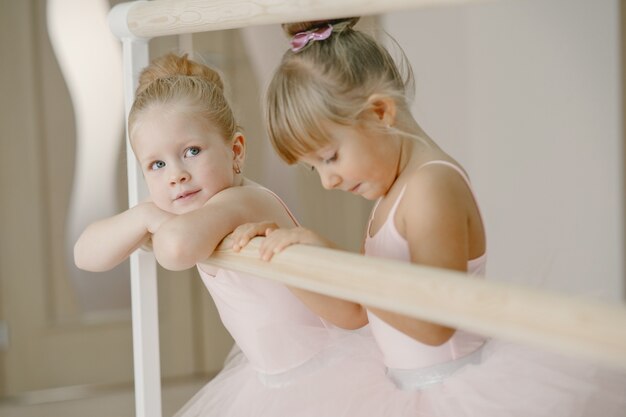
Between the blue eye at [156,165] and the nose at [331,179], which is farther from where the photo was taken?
the blue eye at [156,165]

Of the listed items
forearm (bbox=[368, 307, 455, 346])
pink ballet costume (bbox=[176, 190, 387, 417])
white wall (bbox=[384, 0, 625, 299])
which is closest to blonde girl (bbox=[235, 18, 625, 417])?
forearm (bbox=[368, 307, 455, 346])

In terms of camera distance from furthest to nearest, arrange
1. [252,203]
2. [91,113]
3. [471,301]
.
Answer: [91,113]
[252,203]
[471,301]

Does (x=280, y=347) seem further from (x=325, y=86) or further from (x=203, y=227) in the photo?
(x=325, y=86)

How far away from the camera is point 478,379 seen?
35.8 inches

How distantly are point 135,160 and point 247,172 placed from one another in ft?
4.93

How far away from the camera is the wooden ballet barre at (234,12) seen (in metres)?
0.77

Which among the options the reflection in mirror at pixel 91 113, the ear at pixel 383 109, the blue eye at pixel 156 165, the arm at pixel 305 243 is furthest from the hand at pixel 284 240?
the reflection in mirror at pixel 91 113

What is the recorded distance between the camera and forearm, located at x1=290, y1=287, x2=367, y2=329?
3.13 ft

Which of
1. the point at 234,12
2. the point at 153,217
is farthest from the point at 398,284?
the point at 153,217

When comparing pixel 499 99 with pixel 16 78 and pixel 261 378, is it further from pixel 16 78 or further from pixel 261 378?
pixel 261 378

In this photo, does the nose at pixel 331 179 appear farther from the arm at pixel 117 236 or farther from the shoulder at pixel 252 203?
the arm at pixel 117 236

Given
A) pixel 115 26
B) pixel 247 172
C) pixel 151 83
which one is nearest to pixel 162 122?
pixel 151 83

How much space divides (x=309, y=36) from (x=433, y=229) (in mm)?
235

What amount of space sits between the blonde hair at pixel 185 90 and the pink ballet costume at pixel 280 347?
19 centimetres
